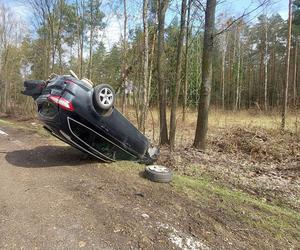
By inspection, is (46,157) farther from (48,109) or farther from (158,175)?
(158,175)

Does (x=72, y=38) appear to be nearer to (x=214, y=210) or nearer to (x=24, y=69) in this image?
(x=24, y=69)

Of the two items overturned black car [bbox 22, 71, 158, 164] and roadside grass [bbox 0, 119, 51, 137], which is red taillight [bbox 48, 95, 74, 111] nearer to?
overturned black car [bbox 22, 71, 158, 164]

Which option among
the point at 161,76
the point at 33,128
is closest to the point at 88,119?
the point at 161,76

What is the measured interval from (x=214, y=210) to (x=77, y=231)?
69.5 inches

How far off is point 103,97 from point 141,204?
7.19 ft

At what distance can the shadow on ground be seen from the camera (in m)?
5.99

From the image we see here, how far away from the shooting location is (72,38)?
78.3 feet

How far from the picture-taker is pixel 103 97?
546cm

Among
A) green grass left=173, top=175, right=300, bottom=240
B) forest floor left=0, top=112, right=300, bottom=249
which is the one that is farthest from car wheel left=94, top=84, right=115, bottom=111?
green grass left=173, top=175, right=300, bottom=240

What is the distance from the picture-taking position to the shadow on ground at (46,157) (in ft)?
19.6

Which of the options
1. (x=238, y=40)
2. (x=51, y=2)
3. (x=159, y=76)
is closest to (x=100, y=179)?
(x=159, y=76)

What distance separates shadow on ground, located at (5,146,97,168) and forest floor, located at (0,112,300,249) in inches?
0.8

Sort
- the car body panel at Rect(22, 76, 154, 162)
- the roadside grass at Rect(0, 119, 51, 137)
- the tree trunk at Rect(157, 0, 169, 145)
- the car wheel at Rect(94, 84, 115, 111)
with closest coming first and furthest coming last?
1. the car body panel at Rect(22, 76, 154, 162)
2. the car wheel at Rect(94, 84, 115, 111)
3. the tree trunk at Rect(157, 0, 169, 145)
4. the roadside grass at Rect(0, 119, 51, 137)

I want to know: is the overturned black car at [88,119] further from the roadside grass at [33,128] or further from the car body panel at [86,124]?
the roadside grass at [33,128]
